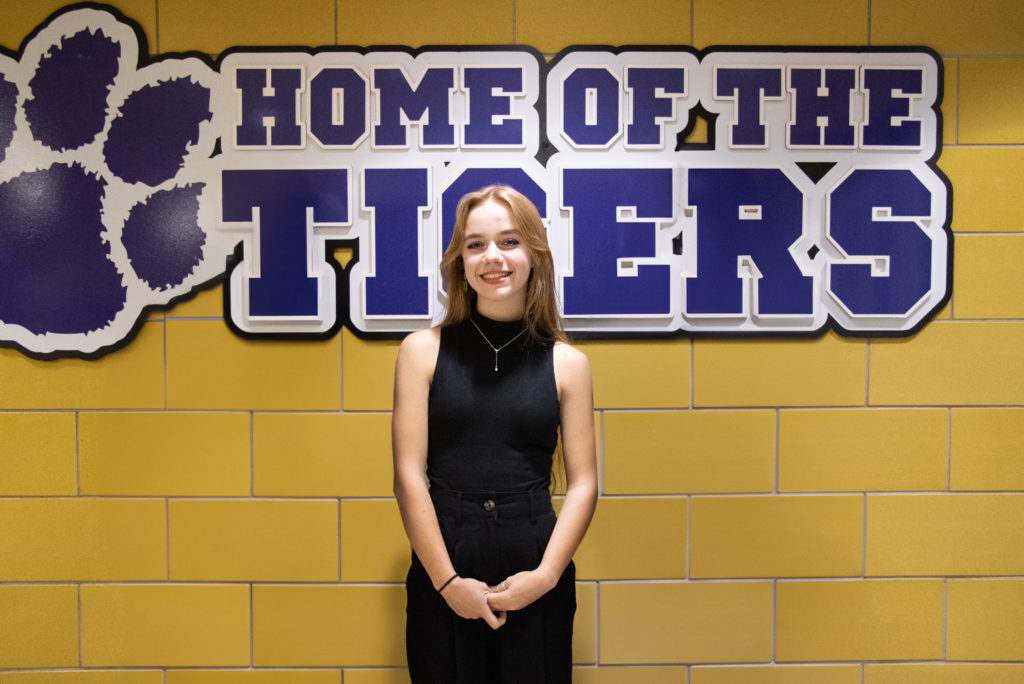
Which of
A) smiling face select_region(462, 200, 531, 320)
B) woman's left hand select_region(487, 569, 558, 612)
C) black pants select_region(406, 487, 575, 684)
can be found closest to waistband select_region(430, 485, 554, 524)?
black pants select_region(406, 487, 575, 684)

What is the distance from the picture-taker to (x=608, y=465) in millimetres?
1840

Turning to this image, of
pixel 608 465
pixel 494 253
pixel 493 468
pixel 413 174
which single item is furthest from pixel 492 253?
pixel 608 465

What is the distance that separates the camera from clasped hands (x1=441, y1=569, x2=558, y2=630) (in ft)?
4.15

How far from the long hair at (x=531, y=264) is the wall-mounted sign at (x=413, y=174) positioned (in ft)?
1.19

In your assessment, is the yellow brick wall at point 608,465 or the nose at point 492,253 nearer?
the nose at point 492,253

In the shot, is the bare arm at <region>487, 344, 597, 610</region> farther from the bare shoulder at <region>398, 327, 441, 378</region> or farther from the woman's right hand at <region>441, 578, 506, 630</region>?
the bare shoulder at <region>398, 327, 441, 378</region>

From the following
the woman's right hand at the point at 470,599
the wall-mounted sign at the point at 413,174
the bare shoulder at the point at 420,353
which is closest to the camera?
the woman's right hand at the point at 470,599

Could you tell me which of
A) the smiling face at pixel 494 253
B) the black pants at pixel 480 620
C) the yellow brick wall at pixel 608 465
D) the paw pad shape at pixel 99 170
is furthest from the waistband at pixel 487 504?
the paw pad shape at pixel 99 170

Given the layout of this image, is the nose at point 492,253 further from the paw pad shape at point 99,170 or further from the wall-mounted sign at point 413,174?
the paw pad shape at point 99,170

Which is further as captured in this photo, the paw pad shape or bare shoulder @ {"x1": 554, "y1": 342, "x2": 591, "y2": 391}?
the paw pad shape

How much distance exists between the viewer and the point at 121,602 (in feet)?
6.07

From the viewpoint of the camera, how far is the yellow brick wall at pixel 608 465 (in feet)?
5.97

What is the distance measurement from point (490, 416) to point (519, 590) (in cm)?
35

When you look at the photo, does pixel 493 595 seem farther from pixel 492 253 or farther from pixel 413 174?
pixel 413 174
